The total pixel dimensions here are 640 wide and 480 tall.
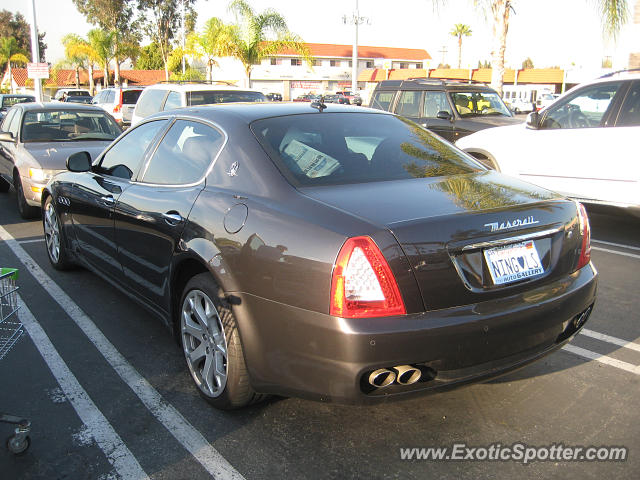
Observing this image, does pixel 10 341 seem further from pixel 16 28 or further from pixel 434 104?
pixel 16 28

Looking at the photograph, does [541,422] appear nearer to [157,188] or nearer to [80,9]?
[157,188]

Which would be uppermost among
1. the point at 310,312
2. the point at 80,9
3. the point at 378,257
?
the point at 80,9

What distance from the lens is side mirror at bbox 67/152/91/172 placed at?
4801 mm

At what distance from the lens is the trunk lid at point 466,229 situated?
260 centimetres

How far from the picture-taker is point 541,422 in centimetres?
310

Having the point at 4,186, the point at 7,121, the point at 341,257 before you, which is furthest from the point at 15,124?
the point at 341,257

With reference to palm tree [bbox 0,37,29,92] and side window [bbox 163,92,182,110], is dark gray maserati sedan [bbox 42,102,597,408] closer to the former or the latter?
side window [bbox 163,92,182,110]

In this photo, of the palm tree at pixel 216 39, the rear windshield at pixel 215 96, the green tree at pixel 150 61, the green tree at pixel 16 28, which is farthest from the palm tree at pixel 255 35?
the green tree at pixel 16 28

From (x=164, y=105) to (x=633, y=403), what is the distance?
9.88 m

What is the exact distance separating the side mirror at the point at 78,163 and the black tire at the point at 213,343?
1.96 metres

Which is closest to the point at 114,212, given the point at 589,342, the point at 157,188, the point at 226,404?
the point at 157,188

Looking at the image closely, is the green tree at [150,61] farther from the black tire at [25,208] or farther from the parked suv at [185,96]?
the black tire at [25,208]

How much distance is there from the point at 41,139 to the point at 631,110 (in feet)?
26.4

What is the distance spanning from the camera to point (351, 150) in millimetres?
3561
